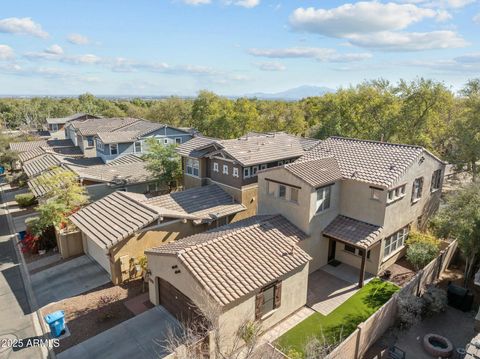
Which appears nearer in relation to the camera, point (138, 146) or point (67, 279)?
point (67, 279)

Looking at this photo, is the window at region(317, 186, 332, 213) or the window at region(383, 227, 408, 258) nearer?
the window at region(317, 186, 332, 213)

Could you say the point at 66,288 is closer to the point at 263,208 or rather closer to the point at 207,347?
the point at 207,347

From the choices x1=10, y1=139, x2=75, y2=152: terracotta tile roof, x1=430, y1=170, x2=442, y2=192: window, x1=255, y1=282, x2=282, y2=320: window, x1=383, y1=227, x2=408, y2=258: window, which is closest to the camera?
x1=255, y1=282, x2=282, y2=320: window

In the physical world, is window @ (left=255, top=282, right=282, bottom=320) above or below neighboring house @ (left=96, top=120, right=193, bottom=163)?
below

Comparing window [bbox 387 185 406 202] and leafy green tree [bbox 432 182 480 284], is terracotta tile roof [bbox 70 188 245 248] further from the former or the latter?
leafy green tree [bbox 432 182 480 284]

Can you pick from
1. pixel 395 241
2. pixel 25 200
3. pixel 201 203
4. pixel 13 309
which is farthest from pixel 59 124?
pixel 395 241

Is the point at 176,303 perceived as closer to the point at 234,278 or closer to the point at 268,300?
the point at 234,278

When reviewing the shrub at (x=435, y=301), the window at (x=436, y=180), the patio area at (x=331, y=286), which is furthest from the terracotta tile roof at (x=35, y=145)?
the shrub at (x=435, y=301)

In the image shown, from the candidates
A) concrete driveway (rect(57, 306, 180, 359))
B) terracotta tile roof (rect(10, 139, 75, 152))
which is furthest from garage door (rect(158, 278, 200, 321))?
terracotta tile roof (rect(10, 139, 75, 152))
